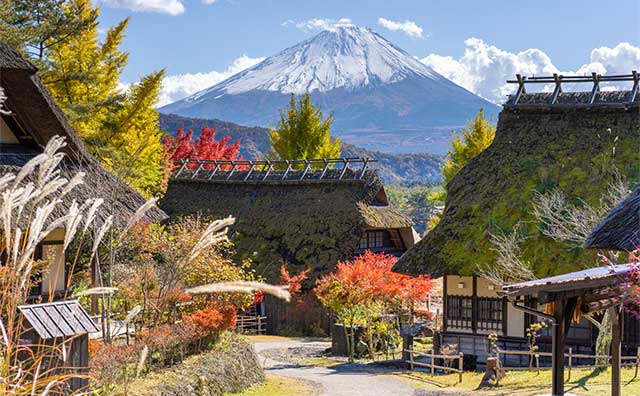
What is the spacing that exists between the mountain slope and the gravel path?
183 feet

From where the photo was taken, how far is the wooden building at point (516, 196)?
62.5 ft

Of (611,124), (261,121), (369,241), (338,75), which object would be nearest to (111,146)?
(369,241)

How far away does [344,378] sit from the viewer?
58.0ft

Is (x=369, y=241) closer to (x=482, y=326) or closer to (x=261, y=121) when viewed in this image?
(x=482, y=326)

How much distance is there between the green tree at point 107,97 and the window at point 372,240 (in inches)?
295

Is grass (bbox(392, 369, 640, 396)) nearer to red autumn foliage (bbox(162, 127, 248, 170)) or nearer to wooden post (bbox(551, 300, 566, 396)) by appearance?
wooden post (bbox(551, 300, 566, 396))

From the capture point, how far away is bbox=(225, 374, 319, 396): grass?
1523cm

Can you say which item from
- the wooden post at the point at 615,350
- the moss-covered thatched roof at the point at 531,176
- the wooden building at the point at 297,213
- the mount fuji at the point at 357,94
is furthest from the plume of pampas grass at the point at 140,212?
the mount fuji at the point at 357,94

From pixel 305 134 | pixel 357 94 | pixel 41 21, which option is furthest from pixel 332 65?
pixel 41 21

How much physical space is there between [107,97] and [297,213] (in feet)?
28.0

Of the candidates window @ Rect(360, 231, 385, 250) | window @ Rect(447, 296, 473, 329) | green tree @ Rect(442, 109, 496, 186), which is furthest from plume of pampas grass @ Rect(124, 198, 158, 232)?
green tree @ Rect(442, 109, 496, 186)

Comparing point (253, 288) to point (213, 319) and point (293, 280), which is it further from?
point (293, 280)

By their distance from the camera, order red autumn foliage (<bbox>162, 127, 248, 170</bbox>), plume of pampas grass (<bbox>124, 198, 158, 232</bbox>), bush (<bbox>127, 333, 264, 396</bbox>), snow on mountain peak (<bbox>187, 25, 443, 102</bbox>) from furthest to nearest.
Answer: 1. snow on mountain peak (<bbox>187, 25, 443, 102</bbox>)
2. red autumn foliage (<bbox>162, 127, 248, 170</bbox>)
3. bush (<bbox>127, 333, 264, 396</bbox>)
4. plume of pampas grass (<bbox>124, 198, 158, 232</bbox>)

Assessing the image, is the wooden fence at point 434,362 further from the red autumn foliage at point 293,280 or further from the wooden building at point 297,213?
the wooden building at point 297,213
